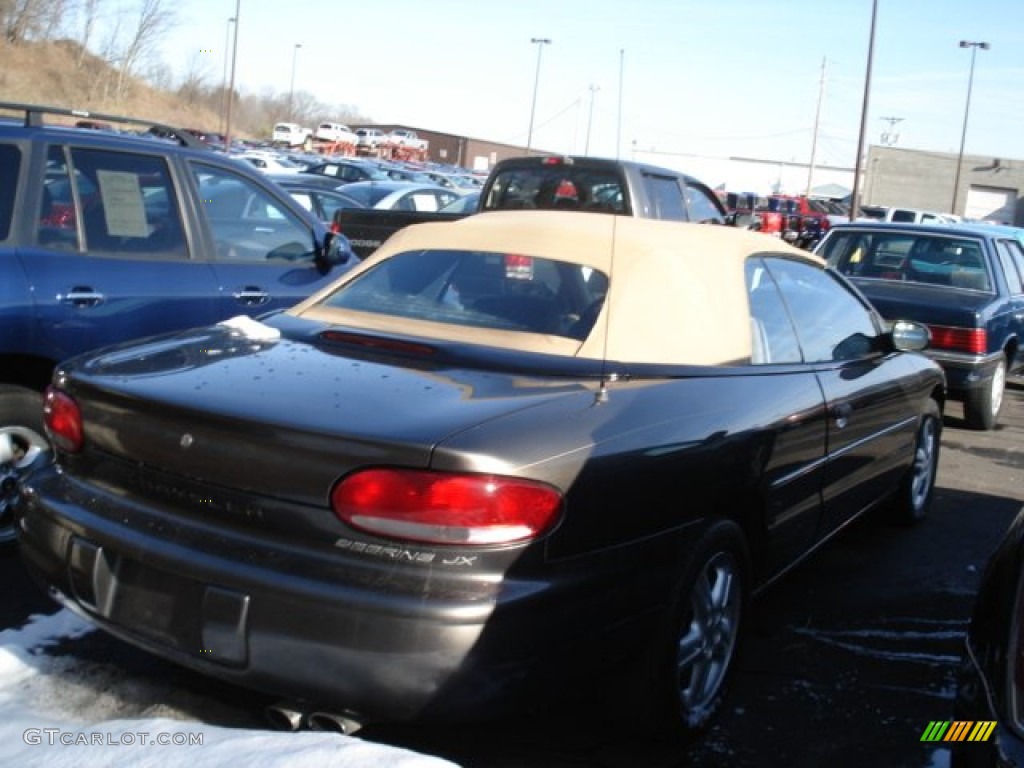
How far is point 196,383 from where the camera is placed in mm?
3025

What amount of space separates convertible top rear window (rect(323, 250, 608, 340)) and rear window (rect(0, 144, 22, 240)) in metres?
1.61

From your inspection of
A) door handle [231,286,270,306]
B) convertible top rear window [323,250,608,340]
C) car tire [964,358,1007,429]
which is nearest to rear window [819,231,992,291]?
car tire [964,358,1007,429]

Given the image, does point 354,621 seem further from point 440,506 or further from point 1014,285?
point 1014,285

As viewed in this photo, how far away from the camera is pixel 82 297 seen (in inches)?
185

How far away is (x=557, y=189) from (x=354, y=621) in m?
8.09

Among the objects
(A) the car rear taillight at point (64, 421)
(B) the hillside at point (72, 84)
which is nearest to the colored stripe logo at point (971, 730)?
(A) the car rear taillight at point (64, 421)

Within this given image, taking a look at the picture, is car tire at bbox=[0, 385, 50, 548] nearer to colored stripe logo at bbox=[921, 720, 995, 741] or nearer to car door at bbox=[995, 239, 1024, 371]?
colored stripe logo at bbox=[921, 720, 995, 741]

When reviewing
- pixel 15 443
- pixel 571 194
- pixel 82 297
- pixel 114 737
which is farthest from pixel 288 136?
pixel 114 737

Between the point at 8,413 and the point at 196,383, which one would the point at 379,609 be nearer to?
the point at 196,383

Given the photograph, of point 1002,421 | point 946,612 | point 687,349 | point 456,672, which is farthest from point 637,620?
point 1002,421

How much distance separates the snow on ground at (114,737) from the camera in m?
2.66

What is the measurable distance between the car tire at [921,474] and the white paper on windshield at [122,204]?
4.00 meters

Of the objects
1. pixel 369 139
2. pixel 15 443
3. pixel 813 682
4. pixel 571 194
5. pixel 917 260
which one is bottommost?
pixel 813 682

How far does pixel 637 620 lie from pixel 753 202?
117 ft
